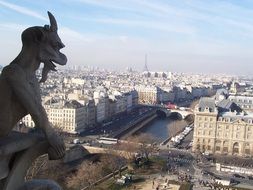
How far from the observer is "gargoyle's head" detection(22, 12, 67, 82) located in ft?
13.6

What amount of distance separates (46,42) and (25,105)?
629 mm

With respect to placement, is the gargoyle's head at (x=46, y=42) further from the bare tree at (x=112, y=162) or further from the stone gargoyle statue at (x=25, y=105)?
the bare tree at (x=112, y=162)

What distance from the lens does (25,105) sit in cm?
400

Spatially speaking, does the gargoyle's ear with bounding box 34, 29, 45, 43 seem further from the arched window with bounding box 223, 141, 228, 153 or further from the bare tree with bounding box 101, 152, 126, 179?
the arched window with bounding box 223, 141, 228, 153

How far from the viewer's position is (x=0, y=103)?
4.08 metres

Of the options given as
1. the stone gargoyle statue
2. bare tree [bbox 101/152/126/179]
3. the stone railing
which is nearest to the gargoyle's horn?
the stone gargoyle statue

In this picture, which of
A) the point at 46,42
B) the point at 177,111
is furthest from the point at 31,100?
the point at 177,111

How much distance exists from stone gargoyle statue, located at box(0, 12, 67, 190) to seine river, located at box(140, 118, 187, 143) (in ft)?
152

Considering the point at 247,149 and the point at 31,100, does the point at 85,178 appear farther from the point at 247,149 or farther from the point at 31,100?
the point at 31,100

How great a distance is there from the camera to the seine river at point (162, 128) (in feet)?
182

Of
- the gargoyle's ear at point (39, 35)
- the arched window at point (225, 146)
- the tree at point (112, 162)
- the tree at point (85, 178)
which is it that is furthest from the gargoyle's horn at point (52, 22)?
the arched window at point (225, 146)

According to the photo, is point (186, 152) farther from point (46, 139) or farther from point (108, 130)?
point (46, 139)

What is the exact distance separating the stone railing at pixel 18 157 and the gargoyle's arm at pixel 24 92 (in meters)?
0.22

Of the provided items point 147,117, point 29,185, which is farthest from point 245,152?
point 29,185
